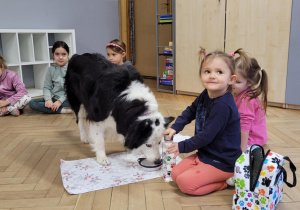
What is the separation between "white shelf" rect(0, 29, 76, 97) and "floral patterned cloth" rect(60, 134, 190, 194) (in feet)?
8.26

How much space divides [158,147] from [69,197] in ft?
2.00

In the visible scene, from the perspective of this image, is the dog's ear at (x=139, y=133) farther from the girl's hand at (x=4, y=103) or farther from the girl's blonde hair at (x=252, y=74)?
the girl's hand at (x=4, y=103)

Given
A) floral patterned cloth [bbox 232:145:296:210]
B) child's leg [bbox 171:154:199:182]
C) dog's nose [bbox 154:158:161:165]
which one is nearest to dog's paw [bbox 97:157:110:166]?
dog's nose [bbox 154:158:161:165]

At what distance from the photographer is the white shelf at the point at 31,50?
393 cm

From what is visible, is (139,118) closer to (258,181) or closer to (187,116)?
(187,116)

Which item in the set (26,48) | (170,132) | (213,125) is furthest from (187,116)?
(26,48)

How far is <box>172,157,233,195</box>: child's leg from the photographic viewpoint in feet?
5.03

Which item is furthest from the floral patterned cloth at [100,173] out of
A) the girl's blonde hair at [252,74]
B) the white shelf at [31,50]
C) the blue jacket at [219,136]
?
the white shelf at [31,50]

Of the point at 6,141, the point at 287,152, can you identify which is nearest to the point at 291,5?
the point at 287,152

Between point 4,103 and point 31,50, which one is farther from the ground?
point 31,50

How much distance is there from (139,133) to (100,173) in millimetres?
441

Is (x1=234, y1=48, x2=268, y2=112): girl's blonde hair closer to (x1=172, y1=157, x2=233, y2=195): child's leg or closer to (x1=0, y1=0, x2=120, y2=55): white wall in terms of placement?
(x1=172, y1=157, x2=233, y2=195): child's leg

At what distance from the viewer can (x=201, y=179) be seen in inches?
60.4

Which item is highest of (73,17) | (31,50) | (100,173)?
(73,17)
